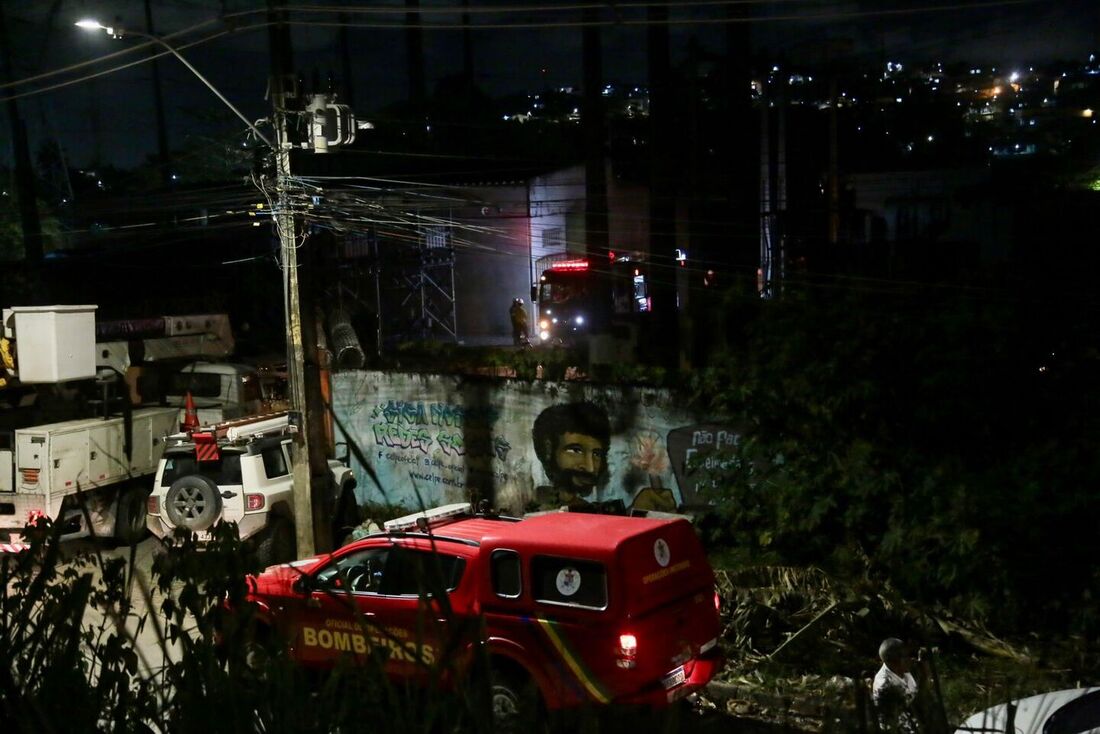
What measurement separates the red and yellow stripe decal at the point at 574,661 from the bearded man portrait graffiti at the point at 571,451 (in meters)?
7.36

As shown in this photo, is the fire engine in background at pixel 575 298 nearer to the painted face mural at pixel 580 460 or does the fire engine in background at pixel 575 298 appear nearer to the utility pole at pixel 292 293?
the painted face mural at pixel 580 460

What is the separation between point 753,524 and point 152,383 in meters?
12.6

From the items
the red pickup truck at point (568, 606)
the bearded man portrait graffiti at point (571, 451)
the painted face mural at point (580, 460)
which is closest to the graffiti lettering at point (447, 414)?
the bearded man portrait graffiti at point (571, 451)

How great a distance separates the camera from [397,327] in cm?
3381

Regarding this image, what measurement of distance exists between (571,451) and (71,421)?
25.4 ft

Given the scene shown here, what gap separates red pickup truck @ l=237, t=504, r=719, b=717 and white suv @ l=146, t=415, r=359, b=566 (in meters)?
4.85

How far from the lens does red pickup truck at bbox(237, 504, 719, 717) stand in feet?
25.3

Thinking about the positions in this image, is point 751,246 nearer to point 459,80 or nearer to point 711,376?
point 459,80

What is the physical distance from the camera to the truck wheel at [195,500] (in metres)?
13.3

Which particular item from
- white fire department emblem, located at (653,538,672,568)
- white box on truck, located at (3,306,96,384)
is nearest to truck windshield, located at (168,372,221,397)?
white box on truck, located at (3,306,96,384)

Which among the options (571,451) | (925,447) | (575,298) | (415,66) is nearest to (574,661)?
(925,447)

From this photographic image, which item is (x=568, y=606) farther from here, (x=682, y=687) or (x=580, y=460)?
(x=580, y=460)

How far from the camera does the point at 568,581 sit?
26.2 ft

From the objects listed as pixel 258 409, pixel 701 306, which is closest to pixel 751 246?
pixel 701 306
